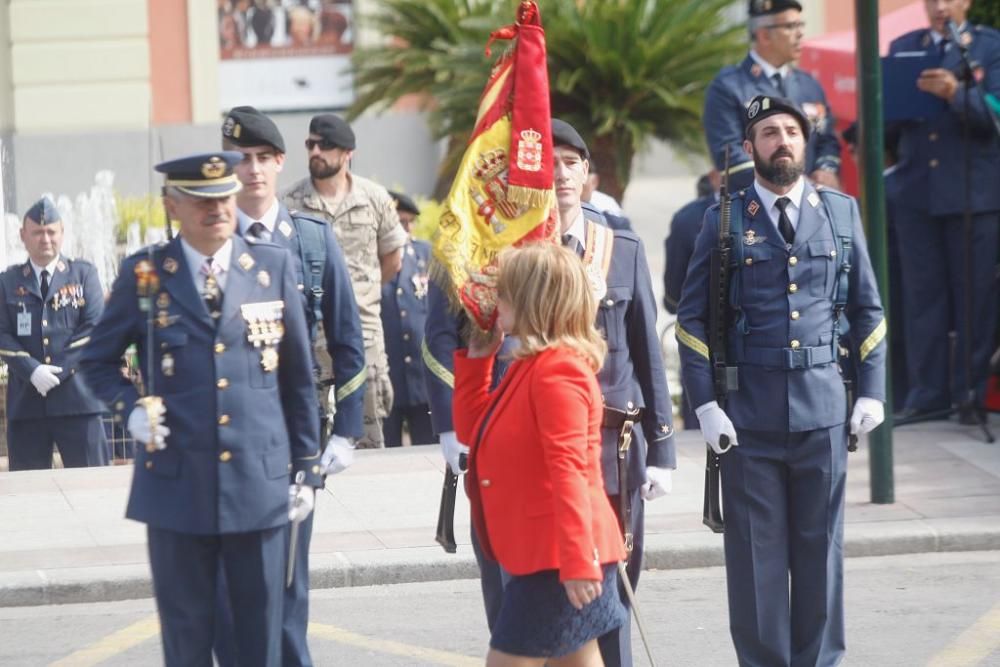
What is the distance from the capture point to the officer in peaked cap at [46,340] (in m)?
10.0

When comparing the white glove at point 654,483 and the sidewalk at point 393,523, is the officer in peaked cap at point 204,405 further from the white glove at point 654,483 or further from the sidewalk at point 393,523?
the sidewalk at point 393,523

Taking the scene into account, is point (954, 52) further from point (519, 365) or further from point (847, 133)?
point (519, 365)

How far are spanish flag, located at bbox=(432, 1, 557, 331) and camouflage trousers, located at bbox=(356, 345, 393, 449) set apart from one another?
3732mm

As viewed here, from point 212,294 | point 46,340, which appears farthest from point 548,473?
point 46,340

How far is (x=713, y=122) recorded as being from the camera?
9734 millimetres

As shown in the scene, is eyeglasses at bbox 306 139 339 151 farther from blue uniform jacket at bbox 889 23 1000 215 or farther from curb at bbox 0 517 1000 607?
blue uniform jacket at bbox 889 23 1000 215

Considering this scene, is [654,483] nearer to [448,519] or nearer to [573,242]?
[448,519]

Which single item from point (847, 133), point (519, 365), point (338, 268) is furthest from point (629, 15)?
point (519, 365)

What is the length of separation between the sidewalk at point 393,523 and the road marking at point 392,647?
2.10 ft

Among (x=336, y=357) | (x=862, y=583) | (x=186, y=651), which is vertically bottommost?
(x=862, y=583)

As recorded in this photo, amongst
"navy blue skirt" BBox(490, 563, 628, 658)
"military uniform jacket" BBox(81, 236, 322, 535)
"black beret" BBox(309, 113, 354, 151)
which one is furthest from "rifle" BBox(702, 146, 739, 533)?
"black beret" BBox(309, 113, 354, 151)

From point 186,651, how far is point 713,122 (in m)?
5.56

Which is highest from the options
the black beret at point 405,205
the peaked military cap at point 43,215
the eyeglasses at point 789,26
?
the eyeglasses at point 789,26

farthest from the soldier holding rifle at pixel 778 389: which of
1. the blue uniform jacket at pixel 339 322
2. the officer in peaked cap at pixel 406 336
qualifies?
the officer in peaked cap at pixel 406 336
